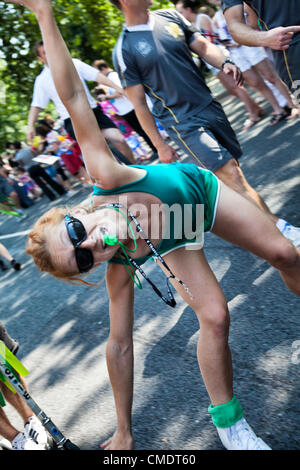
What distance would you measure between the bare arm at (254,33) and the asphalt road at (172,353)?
1.54 m

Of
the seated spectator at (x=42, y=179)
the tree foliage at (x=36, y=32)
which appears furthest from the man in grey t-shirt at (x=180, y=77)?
the tree foliage at (x=36, y=32)

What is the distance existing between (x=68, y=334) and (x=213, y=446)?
6.60ft

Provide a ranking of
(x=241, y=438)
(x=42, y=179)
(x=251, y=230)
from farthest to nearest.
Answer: (x=42, y=179) → (x=251, y=230) → (x=241, y=438)

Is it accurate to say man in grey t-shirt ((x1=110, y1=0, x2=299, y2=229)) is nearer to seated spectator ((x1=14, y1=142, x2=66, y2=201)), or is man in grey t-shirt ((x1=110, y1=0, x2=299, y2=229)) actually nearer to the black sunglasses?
the black sunglasses

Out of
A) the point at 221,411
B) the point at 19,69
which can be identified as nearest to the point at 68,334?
the point at 221,411

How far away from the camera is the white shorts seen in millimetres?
6422

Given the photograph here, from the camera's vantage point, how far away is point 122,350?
2.42 m

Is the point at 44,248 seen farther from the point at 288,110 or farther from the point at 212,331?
the point at 288,110

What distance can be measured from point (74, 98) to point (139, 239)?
691mm

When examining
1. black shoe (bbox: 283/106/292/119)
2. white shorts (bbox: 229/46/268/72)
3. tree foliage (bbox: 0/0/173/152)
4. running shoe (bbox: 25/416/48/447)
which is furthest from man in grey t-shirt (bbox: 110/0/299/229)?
tree foliage (bbox: 0/0/173/152)

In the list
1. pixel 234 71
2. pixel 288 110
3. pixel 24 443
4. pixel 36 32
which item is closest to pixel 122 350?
pixel 24 443

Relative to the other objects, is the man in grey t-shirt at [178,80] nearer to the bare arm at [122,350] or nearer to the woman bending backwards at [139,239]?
the woman bending backwards at [139,239]

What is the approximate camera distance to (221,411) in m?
2.21

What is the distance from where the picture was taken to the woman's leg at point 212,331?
220 centimetres
